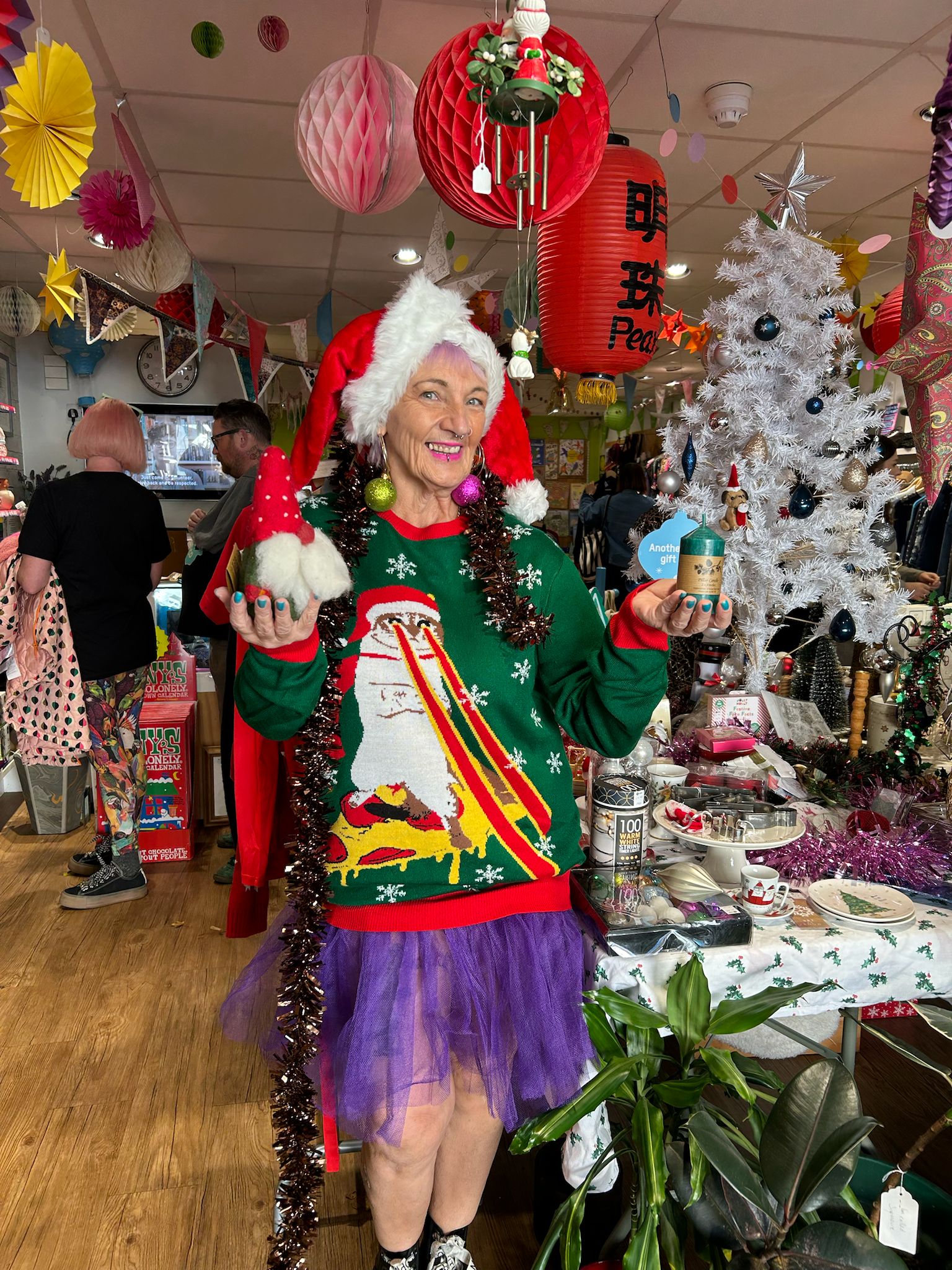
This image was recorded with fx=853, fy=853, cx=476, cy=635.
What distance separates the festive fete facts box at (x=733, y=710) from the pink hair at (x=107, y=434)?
6.71ft

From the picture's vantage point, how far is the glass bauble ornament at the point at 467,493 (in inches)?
57.6

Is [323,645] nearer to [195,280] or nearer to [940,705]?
[940,705]

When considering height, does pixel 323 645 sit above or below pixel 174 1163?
above

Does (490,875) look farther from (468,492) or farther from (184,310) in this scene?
(184,310)

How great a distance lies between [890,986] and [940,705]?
0.72 metres

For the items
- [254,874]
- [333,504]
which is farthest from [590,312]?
[254,874]

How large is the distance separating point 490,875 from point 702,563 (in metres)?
0.60

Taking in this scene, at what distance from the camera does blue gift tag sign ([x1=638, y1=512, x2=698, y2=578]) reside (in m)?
1.50

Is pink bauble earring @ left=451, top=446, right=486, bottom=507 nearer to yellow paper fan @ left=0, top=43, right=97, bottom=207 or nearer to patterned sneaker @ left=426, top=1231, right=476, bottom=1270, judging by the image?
yellow paper fan @ left=0, top=43, right=97, bottom=207

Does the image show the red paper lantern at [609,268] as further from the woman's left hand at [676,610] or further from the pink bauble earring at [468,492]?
the woman's left hand at [676,610]

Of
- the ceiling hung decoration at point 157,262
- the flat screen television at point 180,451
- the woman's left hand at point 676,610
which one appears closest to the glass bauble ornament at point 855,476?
the woman's left hand at point 676,610

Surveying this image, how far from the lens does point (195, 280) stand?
3445 millimetres

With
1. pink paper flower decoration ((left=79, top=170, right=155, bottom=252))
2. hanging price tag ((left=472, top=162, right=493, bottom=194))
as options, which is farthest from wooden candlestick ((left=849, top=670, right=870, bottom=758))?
pink paper flower decoration ((left=79, top=170, right=155, bottom=252))

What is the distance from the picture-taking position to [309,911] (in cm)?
134
